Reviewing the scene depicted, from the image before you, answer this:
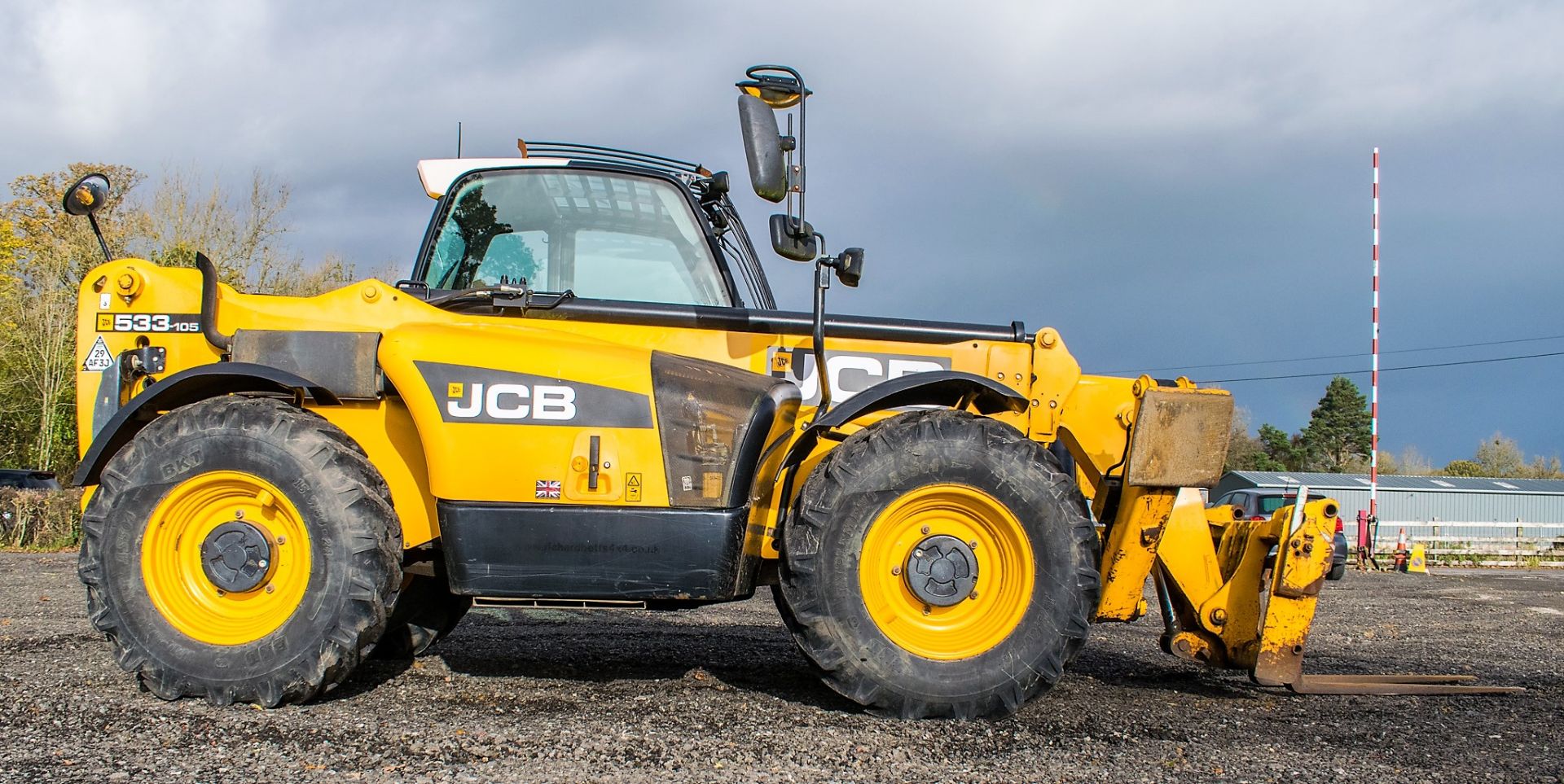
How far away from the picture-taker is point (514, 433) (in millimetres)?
4168

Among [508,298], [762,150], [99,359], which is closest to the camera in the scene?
[762,150]

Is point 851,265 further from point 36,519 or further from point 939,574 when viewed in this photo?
point 36,519

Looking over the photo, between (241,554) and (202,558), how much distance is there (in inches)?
6.8

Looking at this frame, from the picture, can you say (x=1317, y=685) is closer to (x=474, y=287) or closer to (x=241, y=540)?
(x=474, y=287)

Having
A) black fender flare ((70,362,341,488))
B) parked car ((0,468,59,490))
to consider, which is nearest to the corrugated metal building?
parked car ((0,468,59,490))

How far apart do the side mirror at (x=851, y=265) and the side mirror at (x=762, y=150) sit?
37cm

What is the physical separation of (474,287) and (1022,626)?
8.93 feet

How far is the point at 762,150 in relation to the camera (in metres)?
3.80

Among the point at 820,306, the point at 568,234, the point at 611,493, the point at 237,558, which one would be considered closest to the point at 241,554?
the point at 237,558

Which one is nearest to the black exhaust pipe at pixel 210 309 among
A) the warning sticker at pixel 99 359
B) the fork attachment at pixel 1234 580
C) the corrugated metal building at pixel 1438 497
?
the warning sticker at pixel 99 359

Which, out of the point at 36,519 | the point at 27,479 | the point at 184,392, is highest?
the point at 184,392

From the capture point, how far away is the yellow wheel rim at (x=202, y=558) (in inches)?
165

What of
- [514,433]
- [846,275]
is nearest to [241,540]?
[514,433]

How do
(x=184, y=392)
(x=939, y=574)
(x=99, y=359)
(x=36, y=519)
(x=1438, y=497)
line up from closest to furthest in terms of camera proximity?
(x=939, y=574) < (x=184, y=392) < (x=99, y=359) < (x=36, y=519) < (x=1438, y=497)
